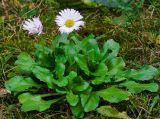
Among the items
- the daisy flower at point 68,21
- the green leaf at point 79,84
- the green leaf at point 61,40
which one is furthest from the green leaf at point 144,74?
the daisy flower at point 68,21

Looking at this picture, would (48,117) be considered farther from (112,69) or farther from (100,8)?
(100,8)

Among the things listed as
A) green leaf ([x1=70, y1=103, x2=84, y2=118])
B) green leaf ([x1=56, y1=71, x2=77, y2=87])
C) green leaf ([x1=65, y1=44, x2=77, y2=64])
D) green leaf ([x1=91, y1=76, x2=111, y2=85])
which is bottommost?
green leaf ([x1=70, y1=103, x2=84, y2=118])

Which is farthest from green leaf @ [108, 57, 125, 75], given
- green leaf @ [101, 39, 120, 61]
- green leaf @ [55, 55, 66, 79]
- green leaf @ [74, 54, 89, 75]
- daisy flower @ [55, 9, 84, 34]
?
daisy flower @ [55, 9, 84, 34]

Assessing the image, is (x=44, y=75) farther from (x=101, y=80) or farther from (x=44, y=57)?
(x=101, y=80)

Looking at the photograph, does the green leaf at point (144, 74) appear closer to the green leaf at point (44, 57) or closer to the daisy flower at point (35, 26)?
the green leaf at point (44, 57)

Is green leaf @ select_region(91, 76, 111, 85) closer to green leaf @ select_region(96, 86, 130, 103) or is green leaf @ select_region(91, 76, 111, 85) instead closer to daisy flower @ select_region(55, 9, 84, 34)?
green leaf @ select_region(96, 86, 130, 103)
